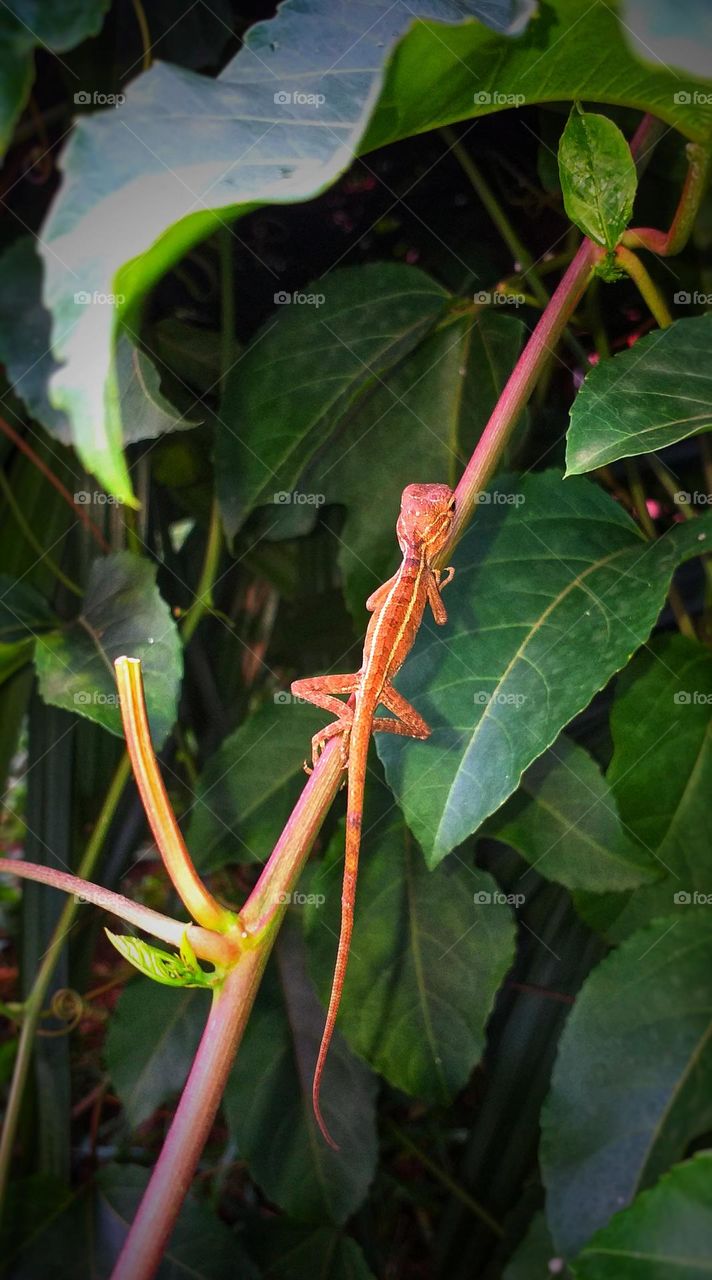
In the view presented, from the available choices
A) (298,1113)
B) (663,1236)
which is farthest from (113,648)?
(663,1236)

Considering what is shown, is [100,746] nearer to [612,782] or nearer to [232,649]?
[232,649]

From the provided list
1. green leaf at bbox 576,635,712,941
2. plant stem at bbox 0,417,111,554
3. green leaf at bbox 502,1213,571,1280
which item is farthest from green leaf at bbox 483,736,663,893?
plant stem at bbox 0,417,111,554

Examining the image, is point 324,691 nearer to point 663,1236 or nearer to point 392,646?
point 392,646

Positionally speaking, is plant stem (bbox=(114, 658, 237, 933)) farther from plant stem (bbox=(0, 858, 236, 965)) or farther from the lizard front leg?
the lizard front leg

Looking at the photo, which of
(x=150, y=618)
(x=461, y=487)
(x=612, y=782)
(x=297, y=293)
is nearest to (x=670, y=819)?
(x=612, y=782)

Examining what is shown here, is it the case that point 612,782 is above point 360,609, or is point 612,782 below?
below
